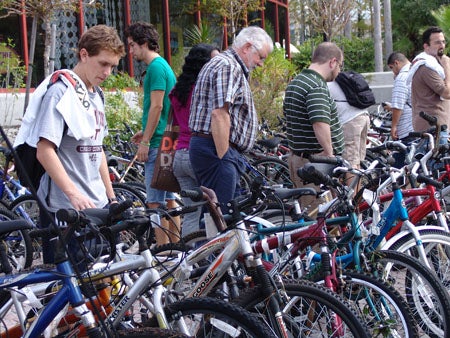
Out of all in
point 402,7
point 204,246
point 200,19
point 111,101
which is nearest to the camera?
point 204,246

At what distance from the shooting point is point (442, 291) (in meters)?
4.41

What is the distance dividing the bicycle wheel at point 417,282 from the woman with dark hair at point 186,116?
1599 millimetres

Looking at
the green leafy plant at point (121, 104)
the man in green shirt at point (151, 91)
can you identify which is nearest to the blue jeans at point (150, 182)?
the man in green shirt at point (151, 91)

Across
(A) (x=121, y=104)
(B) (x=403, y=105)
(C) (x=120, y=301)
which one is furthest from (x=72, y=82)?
(A) (x=121, y=104)

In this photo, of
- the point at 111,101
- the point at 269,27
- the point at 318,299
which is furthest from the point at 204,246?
the point at 269,27

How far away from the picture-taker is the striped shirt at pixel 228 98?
541 cm

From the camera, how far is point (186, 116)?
243 inches

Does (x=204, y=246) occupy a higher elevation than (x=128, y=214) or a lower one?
lower

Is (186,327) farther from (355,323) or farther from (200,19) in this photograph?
(200,19)

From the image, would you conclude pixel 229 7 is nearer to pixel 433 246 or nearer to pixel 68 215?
pixel 433 246

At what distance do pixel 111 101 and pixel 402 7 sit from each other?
25.5 m

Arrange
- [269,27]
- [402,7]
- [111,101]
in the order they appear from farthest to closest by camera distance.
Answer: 1. [402,7]
2. [269,27]
3. [111,101]

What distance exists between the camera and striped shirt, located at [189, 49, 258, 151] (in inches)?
213

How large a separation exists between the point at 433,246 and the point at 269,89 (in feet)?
31.4
